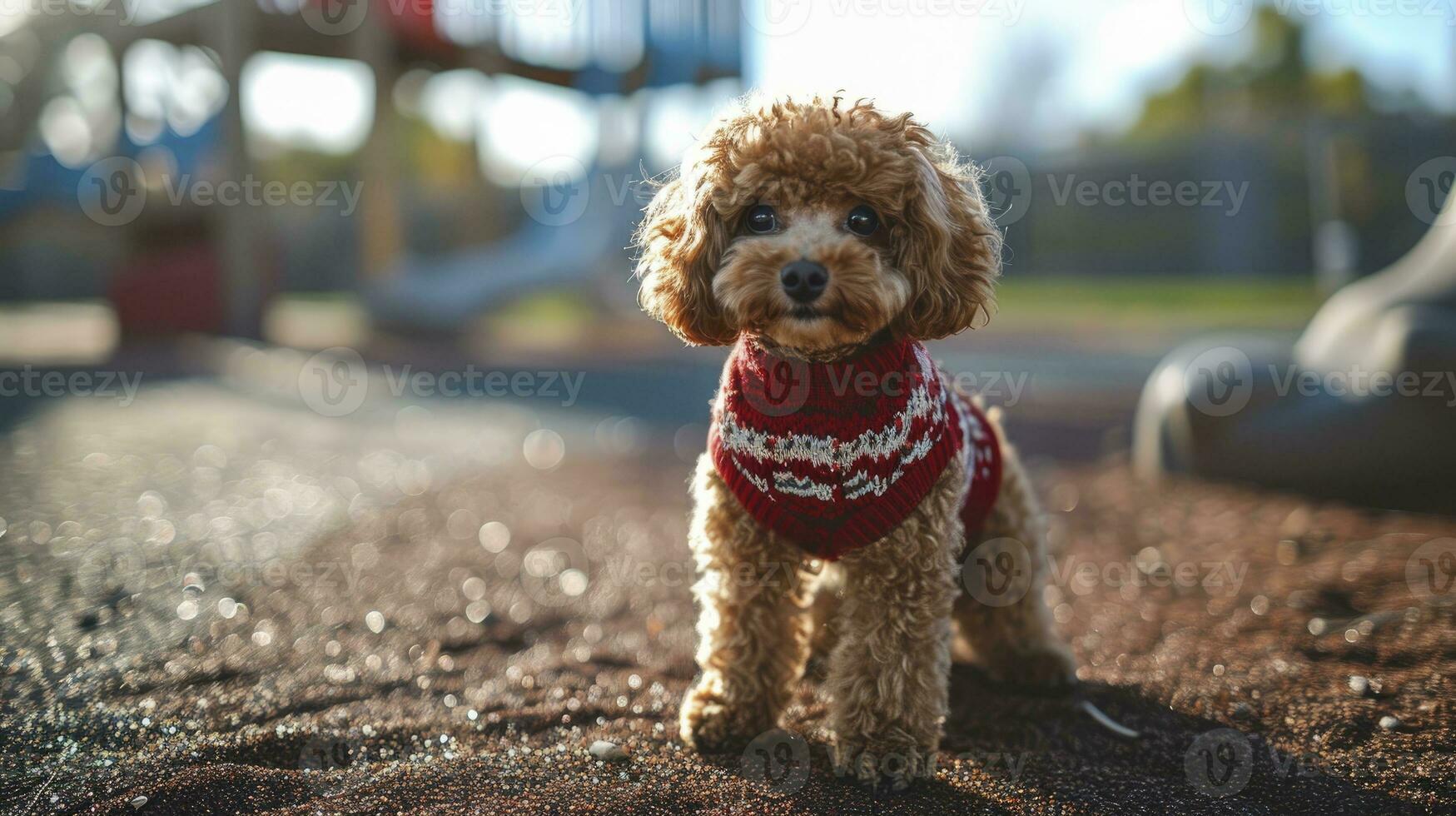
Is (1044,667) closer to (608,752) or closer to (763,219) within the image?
(608,752)

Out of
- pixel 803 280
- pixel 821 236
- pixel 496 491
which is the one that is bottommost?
pixel 496 491

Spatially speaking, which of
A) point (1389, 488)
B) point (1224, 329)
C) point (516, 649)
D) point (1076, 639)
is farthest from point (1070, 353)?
point (516, 649)

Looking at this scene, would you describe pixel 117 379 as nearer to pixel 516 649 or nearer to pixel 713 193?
pixel 516 649

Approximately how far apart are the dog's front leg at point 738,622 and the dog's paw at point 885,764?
30 centimetres

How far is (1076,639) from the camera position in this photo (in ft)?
11.7

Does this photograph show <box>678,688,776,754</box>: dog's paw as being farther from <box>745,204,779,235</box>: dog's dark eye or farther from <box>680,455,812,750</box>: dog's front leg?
<box>745,204,779,235</box>: dog's dark eye

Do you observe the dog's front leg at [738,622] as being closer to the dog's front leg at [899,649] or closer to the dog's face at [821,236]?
the dog's front leg at [899,649]

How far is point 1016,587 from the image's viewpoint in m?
3.06

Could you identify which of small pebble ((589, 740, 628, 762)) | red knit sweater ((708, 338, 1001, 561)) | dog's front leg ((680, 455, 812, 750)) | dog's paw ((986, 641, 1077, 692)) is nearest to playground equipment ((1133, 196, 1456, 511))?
dog's paw ((986, 641, 1077, 692))

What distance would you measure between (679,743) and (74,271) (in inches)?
1151

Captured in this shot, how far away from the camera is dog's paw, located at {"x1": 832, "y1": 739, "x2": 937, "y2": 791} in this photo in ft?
8.00

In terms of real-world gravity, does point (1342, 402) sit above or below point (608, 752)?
above

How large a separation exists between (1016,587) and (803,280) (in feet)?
4.48

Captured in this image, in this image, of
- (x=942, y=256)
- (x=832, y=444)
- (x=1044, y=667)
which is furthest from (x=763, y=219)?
(x=1044, y=667)
